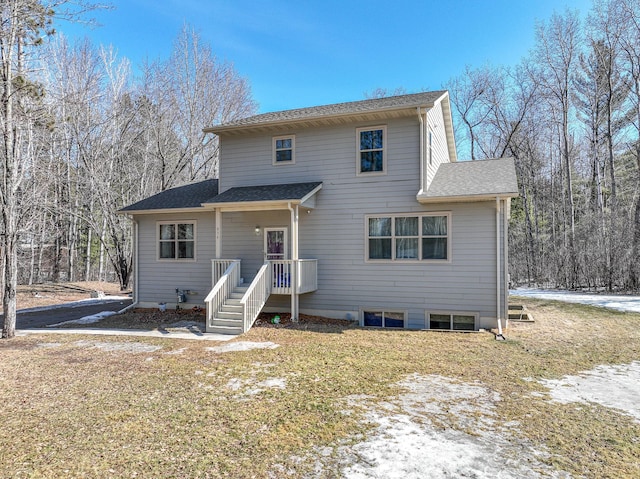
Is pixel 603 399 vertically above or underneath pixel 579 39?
underneath

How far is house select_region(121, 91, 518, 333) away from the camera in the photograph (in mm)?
9719

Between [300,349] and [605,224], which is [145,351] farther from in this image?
[605,224]

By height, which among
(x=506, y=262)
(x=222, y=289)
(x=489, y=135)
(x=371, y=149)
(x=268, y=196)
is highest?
(x=489, y=135)

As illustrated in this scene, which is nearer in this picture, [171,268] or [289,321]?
[289,321]

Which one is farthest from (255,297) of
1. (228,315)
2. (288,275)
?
(288,275)

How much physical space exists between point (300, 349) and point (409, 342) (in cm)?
233

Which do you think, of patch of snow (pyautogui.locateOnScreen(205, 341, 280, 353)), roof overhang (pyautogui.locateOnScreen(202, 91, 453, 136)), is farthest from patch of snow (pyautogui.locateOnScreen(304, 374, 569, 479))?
roof overhang (pyautogui.locateOnScreen(202, 91, 453, 136))

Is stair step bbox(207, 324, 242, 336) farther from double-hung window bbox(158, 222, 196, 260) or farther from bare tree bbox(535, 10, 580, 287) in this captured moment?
bare tree bbox(535, 10, 580, 287)

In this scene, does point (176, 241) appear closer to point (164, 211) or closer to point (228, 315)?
point (164, 211)

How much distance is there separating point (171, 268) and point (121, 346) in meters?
4.93

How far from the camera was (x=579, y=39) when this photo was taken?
19688 mm

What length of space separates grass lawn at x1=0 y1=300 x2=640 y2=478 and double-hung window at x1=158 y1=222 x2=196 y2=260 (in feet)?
13.8

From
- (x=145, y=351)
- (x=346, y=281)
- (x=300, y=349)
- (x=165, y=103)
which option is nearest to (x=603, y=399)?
(x=300, y=349)

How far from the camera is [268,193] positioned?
35.6 feet
